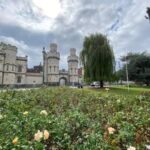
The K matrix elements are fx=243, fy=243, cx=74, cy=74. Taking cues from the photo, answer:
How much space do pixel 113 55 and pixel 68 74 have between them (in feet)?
216

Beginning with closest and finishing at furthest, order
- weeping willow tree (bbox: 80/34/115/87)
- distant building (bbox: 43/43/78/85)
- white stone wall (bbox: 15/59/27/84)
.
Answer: weeping willow tree (bbox: 80/34/115/87) → white stone wall (bbox: 15/59/27/84) → distant building (bbox: 43/43/78/85)

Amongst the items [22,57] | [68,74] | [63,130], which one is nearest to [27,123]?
[63,130]

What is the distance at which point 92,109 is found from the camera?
25.7ft

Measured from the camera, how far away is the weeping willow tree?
112ft

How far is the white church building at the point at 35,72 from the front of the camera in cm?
7841

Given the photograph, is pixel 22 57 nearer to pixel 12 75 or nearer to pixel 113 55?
pixel 12 75

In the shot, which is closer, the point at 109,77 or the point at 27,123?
the point at 27,123

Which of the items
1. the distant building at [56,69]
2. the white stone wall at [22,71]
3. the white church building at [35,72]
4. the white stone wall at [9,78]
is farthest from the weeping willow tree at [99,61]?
the distant building at [56,69]

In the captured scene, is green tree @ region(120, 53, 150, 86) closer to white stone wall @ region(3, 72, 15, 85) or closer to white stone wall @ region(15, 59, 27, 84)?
white stone wall @ region(3, 72, 15, 85)

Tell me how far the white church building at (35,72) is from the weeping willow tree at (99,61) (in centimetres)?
3759

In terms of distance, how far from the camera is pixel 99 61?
34.2 metres

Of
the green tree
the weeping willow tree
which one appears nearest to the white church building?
the green tree

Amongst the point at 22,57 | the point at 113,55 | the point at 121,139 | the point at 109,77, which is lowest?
the point at 121,139

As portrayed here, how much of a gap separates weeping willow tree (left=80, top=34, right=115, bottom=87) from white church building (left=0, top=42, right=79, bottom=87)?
3759cm
